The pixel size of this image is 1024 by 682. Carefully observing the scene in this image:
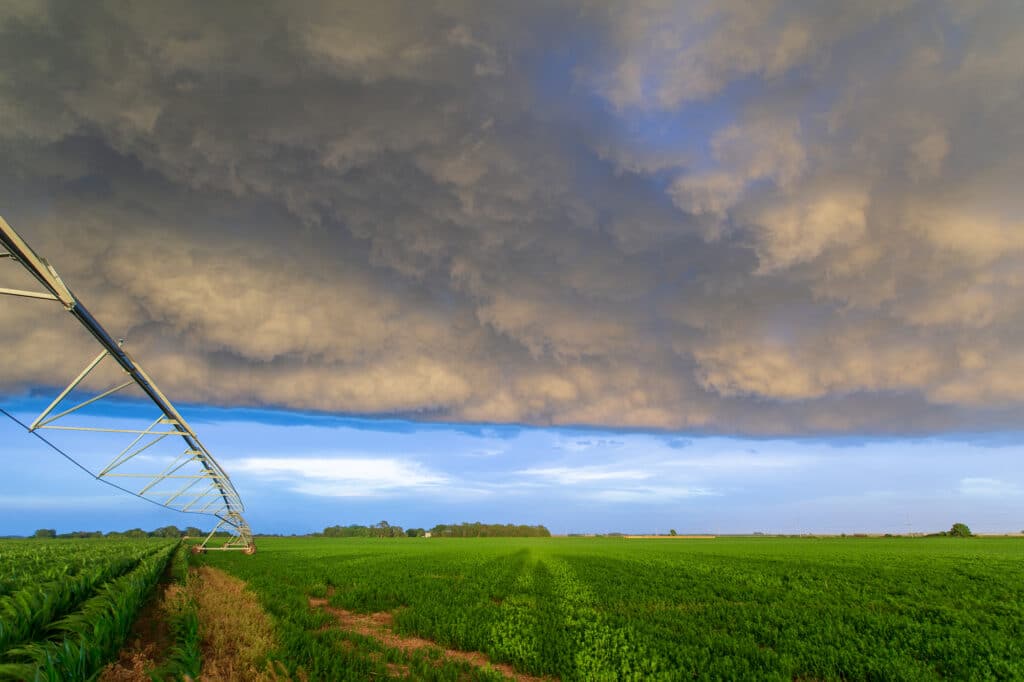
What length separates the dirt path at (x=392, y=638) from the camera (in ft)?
36.4

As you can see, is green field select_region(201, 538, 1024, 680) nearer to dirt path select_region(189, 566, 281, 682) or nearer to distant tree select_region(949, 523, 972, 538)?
dirt path select_region(189, 566, 281, 682)

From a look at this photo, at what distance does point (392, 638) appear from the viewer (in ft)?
46.3

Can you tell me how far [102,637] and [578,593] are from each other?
1717 cm

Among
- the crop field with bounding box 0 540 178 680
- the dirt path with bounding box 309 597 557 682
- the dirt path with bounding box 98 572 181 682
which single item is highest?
the crop field with bounding box 0 540 178 680

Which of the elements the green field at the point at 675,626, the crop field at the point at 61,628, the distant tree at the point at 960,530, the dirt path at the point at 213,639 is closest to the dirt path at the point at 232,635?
the dirt path at the point at 213,639

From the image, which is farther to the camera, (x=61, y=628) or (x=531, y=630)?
(x=531, y=630)

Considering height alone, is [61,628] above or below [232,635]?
above

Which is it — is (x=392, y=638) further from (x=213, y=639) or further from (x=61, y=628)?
(x=61, y=628)

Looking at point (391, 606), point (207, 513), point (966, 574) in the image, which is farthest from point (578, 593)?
point (207, 513)

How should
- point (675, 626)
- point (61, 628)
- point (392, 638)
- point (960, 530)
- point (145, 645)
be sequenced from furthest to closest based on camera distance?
point (960, 530) < point (675, 626) < point (392, 638) < point (145, 645) < point (61, 628)

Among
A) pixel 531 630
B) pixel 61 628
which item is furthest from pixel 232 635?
pixel 531 630

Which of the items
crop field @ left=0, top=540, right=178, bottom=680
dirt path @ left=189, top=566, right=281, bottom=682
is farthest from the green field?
crop field @ left=0, top=540, right=178, bottom=680

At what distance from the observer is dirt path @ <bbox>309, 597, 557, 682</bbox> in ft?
36.4

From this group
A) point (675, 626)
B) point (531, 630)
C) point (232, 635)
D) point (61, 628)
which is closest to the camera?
point (61, 628)
